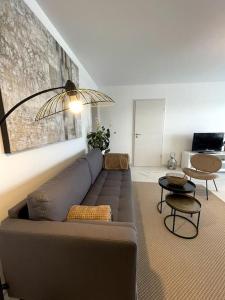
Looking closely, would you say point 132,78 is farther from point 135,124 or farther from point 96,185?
point 96,185

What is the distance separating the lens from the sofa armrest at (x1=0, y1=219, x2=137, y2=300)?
831 millimetres

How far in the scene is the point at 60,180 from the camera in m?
1.33

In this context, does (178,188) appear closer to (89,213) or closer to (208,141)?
(89,213)

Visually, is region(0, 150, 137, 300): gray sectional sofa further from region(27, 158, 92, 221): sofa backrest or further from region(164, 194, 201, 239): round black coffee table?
region(164, 194, 201, 239): round black coffee table

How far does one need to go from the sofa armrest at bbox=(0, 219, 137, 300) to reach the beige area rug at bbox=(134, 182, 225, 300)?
51cm

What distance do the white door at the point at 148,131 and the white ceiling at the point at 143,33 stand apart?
4.18 ft

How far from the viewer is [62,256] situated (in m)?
0.88

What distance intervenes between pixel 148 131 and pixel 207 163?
2.07 meters

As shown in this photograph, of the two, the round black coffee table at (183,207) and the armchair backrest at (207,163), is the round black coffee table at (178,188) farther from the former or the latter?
the armchair backrest at (207,163)

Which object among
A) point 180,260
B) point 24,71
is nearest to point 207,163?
point 180,260

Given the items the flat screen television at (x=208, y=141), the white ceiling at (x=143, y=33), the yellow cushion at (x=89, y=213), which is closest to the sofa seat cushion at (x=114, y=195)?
the yellow cushion at (x=89, y=213)

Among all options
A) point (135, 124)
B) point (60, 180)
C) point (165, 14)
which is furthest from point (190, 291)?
point (135, 124)

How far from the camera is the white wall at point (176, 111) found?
4332mm

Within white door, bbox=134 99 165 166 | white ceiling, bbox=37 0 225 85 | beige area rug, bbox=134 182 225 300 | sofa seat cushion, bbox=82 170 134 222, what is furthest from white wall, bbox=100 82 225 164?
beige area rug, bbox=134 182 225 300
